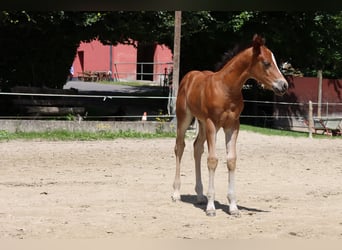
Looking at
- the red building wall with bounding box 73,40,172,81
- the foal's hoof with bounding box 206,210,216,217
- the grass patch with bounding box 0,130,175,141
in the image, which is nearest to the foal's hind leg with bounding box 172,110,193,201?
the foal's hoof with bounding box 206,210,216,217

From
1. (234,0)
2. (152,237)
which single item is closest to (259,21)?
(152,237)

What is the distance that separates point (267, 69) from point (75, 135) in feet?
27.7

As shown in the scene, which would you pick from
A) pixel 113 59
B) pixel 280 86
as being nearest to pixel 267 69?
pixel 280 86

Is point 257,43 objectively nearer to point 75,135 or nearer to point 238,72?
point 238,72

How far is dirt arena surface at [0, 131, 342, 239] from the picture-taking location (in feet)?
17.2

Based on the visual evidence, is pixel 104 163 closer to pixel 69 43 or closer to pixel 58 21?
pixel 58 21

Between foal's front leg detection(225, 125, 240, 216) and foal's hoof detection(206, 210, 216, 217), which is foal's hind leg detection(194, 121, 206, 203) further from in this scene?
foal's hoof detection(206, 210, 216, 217)

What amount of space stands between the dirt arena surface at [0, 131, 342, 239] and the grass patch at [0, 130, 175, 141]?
21.8 inches

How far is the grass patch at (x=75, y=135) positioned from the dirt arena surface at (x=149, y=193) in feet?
1.81

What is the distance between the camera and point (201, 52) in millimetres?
20703

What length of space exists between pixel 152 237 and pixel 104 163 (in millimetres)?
5247

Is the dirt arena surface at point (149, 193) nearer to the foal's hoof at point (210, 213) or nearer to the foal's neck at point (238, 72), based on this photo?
the foal's hoof at point (210, 213)

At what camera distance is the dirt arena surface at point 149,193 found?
5250mm

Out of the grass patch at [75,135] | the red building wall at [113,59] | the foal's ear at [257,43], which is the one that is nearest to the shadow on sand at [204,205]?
the foal's ear at [257,43]
